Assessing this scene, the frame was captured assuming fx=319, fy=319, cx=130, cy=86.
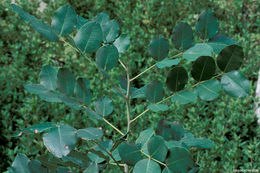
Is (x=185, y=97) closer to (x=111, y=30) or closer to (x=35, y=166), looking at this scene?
(x=111, y=30)

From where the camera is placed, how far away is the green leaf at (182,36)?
0.84 meters

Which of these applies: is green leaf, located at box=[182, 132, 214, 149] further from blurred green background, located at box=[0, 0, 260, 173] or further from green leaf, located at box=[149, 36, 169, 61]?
blurred green background, located at box=[0, 0, 260, 173]

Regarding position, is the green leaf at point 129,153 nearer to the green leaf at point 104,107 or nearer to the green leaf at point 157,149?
the green leaf at point 157,149

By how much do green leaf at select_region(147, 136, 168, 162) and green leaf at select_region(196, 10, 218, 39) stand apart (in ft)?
1.05

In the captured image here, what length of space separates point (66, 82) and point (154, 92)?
0.81 feet

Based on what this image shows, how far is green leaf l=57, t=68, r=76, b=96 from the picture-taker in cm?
74

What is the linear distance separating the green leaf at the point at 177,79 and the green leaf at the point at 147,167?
0.71 feet

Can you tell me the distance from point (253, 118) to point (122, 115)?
40.7 inches

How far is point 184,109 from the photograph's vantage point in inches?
104

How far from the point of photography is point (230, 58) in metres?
0.77

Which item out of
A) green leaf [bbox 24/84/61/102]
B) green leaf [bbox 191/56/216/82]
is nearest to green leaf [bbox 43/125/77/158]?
Result: green leaf [bbox 24/84/61/102]

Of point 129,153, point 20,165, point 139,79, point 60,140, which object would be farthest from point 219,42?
point 139,79

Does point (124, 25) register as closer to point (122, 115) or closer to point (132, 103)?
point (132, 103)

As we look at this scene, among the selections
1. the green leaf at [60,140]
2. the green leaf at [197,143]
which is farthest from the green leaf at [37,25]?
the green leaf at [197,143]
